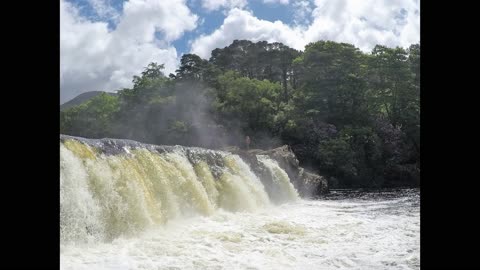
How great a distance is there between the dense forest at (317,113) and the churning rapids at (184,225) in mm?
15545

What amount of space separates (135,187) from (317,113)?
83.3ft

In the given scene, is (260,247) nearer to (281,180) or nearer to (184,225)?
(184,225)

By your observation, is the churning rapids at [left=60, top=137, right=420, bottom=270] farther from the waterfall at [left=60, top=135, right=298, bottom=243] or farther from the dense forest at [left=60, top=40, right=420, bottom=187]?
the dense forest at [left=60, top=40, right=420, bottom=187]

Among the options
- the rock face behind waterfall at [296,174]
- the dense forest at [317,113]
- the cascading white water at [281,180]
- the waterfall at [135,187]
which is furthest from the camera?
the dense forest at [317,113]

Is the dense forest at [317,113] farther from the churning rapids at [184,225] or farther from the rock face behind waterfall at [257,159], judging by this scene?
the churning rapids at [184,225]

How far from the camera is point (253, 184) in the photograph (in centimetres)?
1616

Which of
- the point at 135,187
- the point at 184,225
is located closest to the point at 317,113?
the point at 184,225

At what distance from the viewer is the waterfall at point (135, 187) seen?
8.20 m

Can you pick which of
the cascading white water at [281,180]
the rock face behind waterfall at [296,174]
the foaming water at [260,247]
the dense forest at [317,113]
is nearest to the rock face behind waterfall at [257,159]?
the rock face behind waterfall at [296,174]

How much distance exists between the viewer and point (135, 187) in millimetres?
9719
